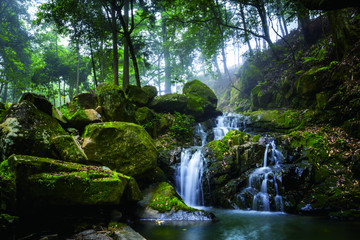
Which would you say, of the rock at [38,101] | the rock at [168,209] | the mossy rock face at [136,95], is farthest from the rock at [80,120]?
the mossy rock face at [136,95]

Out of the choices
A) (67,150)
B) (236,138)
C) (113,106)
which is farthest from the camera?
(236,138)

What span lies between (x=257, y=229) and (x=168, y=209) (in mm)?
2566

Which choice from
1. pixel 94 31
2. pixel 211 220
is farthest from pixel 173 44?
pixel 211 220

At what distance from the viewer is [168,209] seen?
5820mm

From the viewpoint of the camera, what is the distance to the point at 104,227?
4141 millimetres

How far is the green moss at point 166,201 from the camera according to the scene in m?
5.84

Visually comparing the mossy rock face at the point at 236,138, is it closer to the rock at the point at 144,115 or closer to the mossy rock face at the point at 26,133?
the rock at the point at 144,115

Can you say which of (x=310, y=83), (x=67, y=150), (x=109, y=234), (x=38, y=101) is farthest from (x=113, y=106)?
(x=310, y=83)

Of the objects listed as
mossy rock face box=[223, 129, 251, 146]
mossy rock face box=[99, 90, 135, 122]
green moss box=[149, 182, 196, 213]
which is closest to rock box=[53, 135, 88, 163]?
green moss box=[149, 182, 196, 213]

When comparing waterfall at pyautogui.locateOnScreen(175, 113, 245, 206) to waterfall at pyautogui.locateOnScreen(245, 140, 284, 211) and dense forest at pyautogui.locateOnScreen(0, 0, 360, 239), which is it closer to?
dense forest at pyautogui.locateOnScreen(0, 0, 360, 239)

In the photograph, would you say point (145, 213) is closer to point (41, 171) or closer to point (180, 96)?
point (41, 171)

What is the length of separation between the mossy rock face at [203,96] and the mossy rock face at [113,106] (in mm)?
7074

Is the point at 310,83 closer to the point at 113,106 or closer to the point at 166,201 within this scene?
the point at 166,201

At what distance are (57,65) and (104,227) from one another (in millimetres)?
22582
